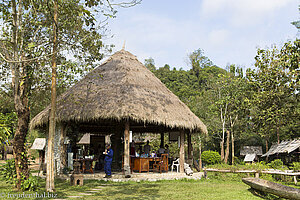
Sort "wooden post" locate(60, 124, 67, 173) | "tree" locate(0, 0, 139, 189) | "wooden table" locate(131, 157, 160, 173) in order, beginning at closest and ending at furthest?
"tree" locate(0, 0, 139, 189)
"wooden post" locate(60, 124, 67, 173)
"wooden table" locate(131, 157, 160, 173)

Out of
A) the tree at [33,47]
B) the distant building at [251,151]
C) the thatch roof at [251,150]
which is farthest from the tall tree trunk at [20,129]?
the thatch roof at [251,150]

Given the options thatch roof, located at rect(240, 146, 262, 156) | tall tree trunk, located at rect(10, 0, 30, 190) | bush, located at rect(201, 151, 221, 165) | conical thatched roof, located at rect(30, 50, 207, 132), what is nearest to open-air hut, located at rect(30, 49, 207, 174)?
conical thatched roof, located at rect(30, 50, 207, 132)

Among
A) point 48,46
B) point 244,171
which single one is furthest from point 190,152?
point 48,46

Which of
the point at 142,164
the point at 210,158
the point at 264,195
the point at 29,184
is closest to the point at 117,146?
the point at 142,164

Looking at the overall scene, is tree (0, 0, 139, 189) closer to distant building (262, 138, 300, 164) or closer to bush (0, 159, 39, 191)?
bush (0, 159, 39, 191)

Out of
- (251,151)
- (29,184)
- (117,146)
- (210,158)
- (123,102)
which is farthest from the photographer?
(251,151)

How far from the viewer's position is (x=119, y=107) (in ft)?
36.2

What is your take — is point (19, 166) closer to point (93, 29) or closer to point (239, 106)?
point (93, 29)

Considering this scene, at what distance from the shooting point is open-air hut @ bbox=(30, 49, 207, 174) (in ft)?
36.5

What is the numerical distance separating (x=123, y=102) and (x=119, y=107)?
1.12 ft

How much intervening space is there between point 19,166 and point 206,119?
64.4 ft

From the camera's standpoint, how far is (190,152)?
1489cm

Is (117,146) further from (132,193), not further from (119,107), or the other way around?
(132,193)

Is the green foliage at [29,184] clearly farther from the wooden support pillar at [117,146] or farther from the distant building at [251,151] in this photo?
the distant building at [251,151]
